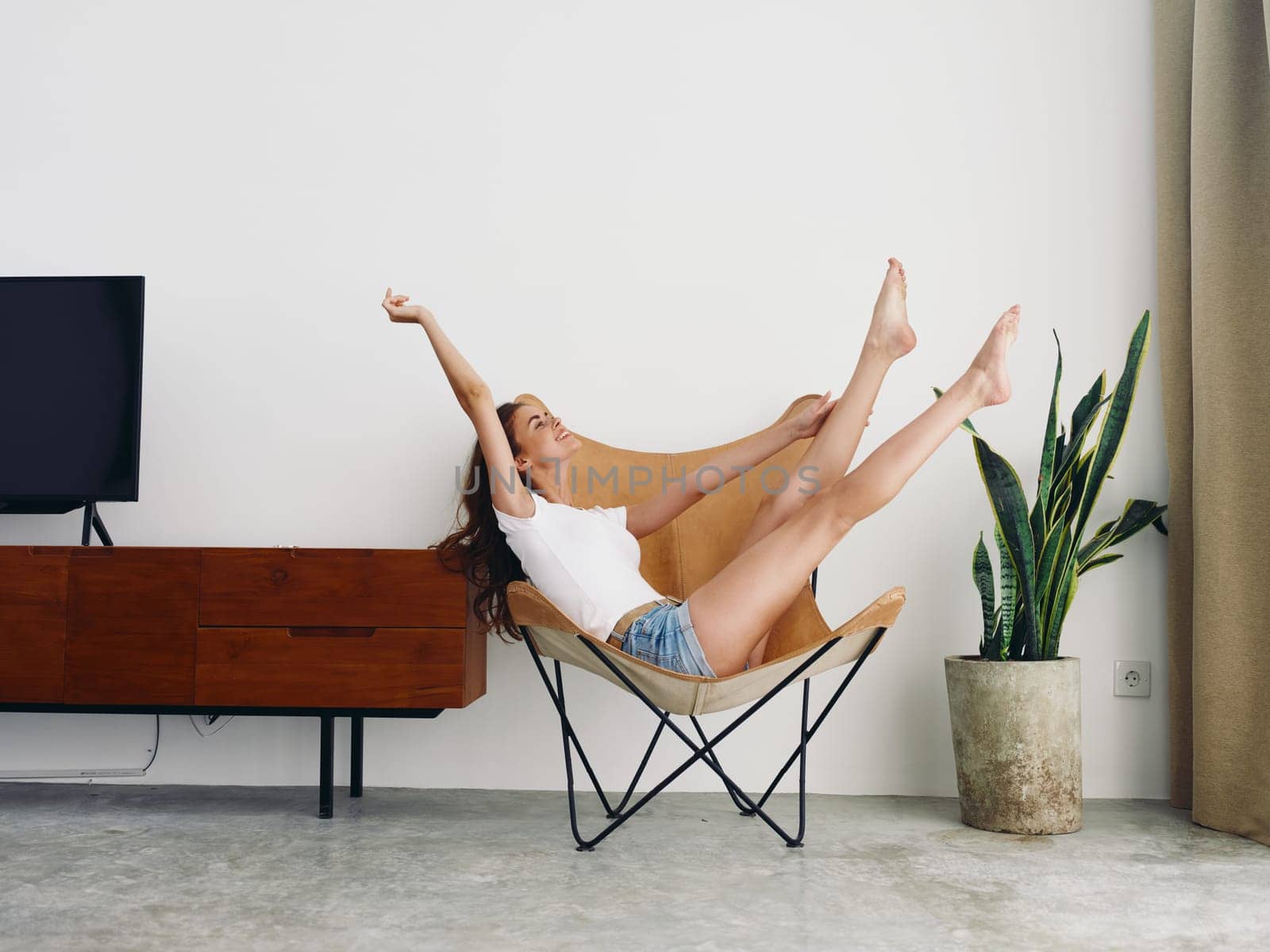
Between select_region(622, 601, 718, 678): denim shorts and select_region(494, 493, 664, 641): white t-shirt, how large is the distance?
6cm

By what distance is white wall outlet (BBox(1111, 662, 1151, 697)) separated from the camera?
251 cm

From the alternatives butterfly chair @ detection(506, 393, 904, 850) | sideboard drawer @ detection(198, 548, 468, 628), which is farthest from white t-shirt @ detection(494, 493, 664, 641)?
sideboard drawer @ detection(198, 548, 468, 628)

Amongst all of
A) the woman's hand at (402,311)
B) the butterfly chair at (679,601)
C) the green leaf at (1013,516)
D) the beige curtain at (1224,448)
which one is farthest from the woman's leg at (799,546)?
the woman's hand at (402,311)

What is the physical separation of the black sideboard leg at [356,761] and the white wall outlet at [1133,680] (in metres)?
1.94

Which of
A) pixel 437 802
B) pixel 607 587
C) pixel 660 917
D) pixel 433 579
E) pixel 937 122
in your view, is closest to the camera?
pixel 660 917

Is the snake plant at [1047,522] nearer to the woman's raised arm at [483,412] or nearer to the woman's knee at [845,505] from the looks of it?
the woman's knee at [845,505]

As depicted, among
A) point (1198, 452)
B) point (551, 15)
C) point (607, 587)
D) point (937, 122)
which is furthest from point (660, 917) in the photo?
point (551, 15)

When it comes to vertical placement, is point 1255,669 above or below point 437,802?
above

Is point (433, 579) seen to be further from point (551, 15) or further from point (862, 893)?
point (551, 15)

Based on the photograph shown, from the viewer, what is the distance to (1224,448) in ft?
7.24

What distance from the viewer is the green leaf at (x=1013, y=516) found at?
2.18 meters

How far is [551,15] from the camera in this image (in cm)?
274

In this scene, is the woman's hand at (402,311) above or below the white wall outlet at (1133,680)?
above

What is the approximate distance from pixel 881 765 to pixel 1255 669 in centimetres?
89
